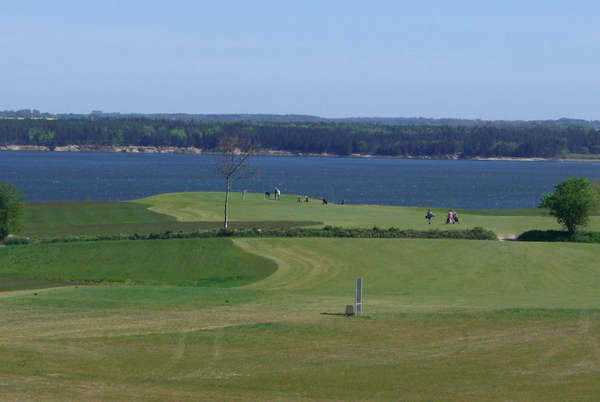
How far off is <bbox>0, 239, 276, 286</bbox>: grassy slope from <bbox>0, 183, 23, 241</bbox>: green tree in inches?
286

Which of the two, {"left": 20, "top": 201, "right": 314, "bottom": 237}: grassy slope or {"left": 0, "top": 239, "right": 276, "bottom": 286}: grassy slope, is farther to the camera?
{"left": 20, "top": 201, "right": 314, "bottom": 237}: grassy slope

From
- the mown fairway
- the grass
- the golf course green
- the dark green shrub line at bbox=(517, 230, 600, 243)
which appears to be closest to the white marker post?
the golf course green

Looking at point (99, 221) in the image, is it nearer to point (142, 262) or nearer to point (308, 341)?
point (142, 262)

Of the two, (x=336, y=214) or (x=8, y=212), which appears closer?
(x=8, y=212)

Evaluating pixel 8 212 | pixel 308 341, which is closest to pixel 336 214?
pixel 8 212

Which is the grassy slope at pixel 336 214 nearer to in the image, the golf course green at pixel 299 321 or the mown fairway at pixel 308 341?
the golf course green at pixel 299 321

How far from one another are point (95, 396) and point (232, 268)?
29530 millimetres

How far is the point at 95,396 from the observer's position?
21312 mm

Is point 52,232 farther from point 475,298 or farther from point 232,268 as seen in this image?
point 475,298

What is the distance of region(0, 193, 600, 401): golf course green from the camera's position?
23.2m

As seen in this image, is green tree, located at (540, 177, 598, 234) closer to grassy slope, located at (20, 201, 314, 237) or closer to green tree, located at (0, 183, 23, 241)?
grassy slope, located at (20, 201, 314, 237)

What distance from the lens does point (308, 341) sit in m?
28.6

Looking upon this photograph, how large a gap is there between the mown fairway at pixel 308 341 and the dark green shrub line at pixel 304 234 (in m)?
14.9

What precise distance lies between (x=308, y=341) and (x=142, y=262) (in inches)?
1012
